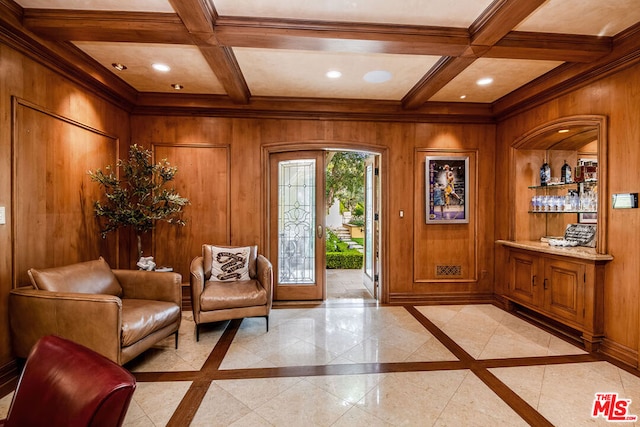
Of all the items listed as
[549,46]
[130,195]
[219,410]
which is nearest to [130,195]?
[130,195]

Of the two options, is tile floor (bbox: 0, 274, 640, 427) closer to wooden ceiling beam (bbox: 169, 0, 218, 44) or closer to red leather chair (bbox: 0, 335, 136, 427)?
red leather chair (bbox: 0, 335, 136, 427)

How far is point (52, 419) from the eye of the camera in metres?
1.01

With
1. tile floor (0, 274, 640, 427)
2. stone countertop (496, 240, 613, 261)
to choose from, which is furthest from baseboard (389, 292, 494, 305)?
stone countertop (496, 240, 613, 261)

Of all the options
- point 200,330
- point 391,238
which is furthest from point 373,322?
point 200,330

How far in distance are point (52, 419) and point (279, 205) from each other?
3631 millimetres

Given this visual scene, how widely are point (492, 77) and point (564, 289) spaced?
8.11 ft

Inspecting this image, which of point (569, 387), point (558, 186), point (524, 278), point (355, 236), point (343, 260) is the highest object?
point (558, 186)

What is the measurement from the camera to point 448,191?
450 cm

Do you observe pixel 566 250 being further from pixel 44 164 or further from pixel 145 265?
pixel 44 164

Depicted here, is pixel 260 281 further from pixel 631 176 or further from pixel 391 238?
pixel 631 176

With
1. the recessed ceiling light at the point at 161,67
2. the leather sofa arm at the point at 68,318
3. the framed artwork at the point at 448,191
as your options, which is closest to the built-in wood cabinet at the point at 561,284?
the framed artwork at the point at 448,191

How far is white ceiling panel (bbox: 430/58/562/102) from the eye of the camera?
3205 mm

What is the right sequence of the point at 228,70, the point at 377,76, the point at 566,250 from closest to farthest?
the point at 228,70 → the point at 566,250 → the point at 377,76

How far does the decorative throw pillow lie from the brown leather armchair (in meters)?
Answer: 0.83
